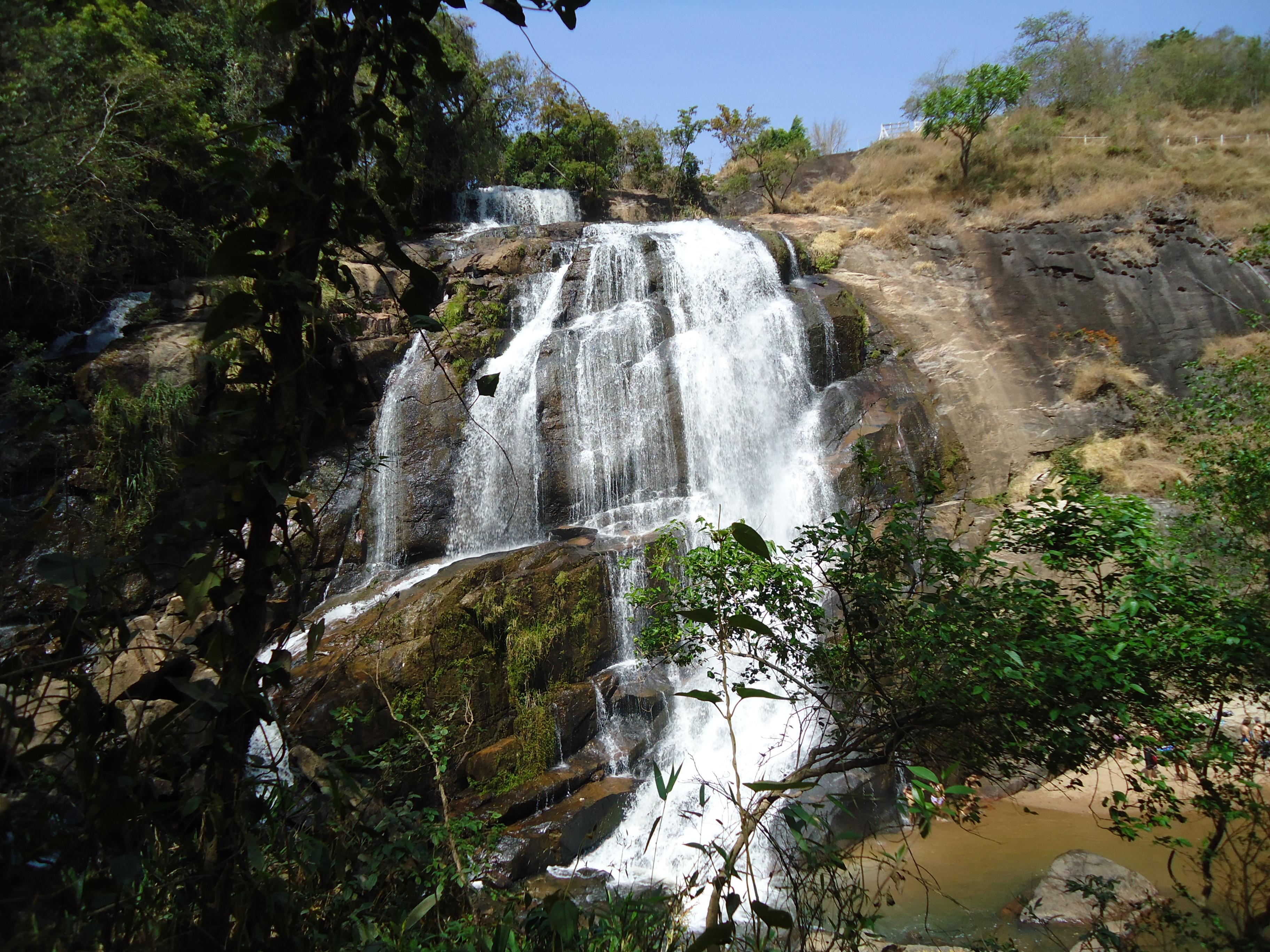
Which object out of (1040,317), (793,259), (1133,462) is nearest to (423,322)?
(1133,462)

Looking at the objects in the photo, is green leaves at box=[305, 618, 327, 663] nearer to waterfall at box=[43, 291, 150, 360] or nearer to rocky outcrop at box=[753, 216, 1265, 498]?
waterfall at box=[43, 291, 150, 360]

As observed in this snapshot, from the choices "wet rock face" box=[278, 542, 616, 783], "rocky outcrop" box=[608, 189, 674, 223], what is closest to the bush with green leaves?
"wet rock face" box=[278, 542, 616, 783]

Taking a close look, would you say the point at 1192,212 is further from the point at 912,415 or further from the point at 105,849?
the point at 105,849

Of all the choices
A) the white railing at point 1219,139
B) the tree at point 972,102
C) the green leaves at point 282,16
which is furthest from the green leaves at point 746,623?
the white railing at point 1219,139

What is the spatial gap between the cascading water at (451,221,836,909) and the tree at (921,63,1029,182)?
972 cm

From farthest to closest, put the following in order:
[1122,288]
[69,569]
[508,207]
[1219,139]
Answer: [508,207] < [1219,139] < [1122,288] < [69,569]

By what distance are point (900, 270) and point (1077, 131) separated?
10067 millimetres

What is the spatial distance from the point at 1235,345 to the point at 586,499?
43.1 feet

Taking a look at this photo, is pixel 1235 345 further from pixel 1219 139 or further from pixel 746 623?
pixel 746 623

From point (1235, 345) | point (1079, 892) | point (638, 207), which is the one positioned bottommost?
→ point (1079, 892)

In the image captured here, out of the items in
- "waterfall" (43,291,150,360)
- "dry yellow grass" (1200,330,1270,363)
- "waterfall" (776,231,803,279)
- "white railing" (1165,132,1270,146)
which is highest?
"white railing" (1165,132,1270,146)

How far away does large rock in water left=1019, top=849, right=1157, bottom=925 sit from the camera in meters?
5.89

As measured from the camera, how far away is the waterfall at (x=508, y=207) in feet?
61.1

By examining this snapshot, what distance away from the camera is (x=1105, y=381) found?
12641 millimetres
